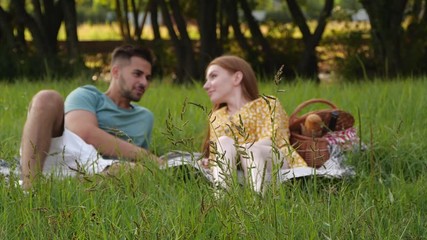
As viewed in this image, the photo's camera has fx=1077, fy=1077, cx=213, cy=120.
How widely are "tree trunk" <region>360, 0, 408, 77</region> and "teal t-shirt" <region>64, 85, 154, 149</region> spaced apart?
723cm

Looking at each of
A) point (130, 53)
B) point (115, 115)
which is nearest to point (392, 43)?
point (130, 53)

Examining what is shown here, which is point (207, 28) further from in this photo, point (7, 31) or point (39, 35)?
point (7, 31)

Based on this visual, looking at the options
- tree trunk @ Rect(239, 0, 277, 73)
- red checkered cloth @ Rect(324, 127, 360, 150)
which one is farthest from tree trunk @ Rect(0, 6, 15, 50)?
red checkered cloth @ Rect(324, 127, 360, 150)

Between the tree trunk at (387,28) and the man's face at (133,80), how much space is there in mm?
7104

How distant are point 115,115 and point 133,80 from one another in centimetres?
30

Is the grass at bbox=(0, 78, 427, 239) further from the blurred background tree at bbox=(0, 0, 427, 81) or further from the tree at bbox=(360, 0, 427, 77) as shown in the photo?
the blurred background tree at bbox=(0, 0, 427, 81)

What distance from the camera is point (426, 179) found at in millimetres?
5883

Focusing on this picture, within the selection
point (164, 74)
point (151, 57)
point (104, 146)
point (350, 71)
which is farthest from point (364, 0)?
point (104, 146)

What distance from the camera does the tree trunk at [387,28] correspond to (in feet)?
46.9

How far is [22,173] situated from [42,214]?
1.04 metres

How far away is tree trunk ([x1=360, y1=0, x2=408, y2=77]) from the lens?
1429 cm

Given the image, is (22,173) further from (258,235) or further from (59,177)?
(258,235)

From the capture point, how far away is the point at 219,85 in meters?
7.10

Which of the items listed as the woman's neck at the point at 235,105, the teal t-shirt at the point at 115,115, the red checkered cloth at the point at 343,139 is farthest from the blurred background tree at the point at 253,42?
the woman's neck at the point at 235,105
